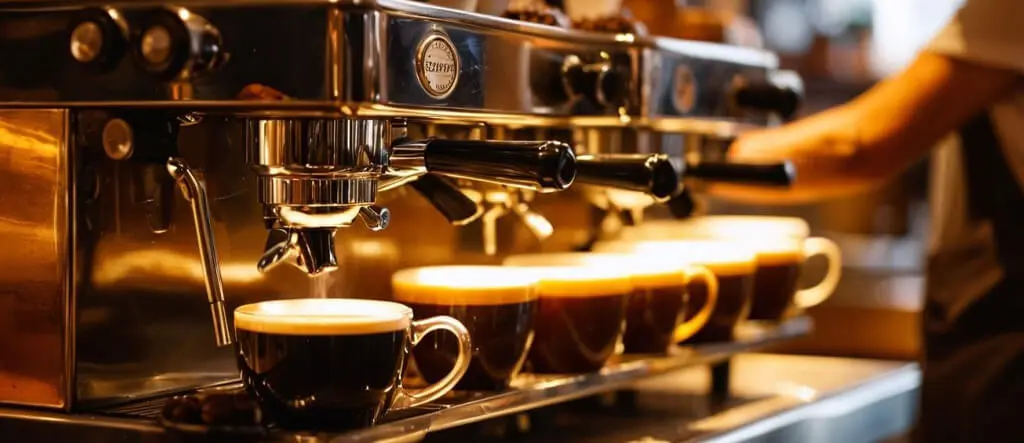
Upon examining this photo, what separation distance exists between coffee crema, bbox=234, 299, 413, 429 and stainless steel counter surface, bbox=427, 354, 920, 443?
0.27 metres

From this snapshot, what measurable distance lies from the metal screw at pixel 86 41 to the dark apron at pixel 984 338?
40.7 inches

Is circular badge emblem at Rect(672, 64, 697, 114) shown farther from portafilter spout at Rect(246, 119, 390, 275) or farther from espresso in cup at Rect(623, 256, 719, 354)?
portafilter spout at Rect(246, 119, 390, 275)

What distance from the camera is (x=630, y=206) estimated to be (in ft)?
4.42

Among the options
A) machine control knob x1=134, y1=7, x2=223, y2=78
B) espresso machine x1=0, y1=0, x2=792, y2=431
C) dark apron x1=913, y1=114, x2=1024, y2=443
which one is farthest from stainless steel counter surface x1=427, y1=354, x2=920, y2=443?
machine control knob x1=134, y1=7, x2=223, y2=78

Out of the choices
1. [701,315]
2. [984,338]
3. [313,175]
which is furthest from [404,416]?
[984,338]

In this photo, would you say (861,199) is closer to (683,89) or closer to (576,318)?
(683,89)

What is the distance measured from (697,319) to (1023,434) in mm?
433

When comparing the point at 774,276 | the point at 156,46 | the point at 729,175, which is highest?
the point at 156,46

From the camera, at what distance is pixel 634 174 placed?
1025mm

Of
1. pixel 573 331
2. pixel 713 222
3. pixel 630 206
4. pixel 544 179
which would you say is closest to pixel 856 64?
Result: pixel 713 222

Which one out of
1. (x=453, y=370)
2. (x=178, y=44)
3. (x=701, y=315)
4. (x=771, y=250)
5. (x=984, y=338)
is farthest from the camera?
(x=984, y=338)

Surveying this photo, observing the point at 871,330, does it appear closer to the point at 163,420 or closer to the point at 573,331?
the point at 573,331

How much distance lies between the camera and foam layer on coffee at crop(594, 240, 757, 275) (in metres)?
1.32

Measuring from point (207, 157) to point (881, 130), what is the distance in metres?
0.78
